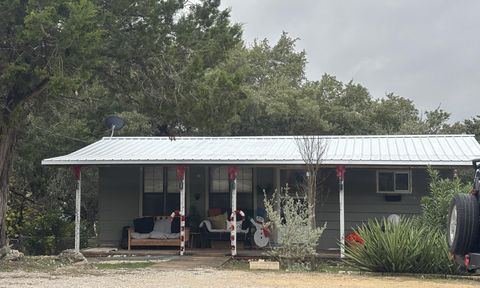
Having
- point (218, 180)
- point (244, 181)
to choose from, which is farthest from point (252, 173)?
point (218, 180)

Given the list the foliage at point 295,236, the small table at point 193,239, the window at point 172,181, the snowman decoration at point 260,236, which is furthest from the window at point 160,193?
the foliage at point 295,236

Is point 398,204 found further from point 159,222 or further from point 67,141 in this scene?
point 67,141

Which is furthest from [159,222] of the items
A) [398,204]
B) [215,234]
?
Answer: [398,204]

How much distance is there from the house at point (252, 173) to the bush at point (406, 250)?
347 cm

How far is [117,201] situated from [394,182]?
7.71m

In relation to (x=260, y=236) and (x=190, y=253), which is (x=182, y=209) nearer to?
(x=190, y=253)

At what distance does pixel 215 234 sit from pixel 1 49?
7.96 metres

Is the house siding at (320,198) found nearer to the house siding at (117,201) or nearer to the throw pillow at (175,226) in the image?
the house siding at (117,201)

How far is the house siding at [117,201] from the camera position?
19.6 meters

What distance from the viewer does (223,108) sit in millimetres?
15453

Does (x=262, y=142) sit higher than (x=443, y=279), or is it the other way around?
(x=262, y=142)

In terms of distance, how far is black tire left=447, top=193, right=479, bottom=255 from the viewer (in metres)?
7.51

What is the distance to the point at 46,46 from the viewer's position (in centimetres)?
1316

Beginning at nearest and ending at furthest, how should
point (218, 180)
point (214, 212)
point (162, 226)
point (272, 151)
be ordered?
point (272, 151) → point (162, 226) → point (214, 212) → point (218, 180)
